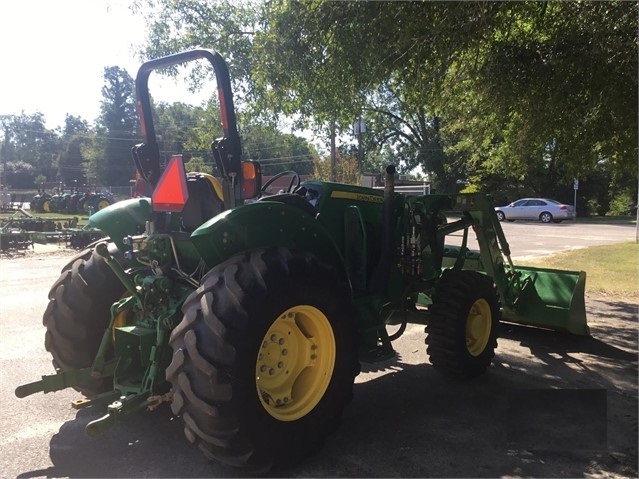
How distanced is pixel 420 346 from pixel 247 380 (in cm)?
368

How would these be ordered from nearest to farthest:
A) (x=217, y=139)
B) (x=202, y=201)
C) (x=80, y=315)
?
(x=217, y=139) < (x=202, y=201) < (x=80, y=315)

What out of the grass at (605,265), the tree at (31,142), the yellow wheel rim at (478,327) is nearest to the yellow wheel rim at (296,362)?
the yellow wheel rim at (478,327)

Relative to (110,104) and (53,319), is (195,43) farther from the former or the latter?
(110,104)

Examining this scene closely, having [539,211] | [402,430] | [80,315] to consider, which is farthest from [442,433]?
[539,211]

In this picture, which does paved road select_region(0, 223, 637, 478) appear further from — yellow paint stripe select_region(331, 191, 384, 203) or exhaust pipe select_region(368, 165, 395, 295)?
yellow paint stripe select_region(331, 191, 384, 203)

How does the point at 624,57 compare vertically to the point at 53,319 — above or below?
above

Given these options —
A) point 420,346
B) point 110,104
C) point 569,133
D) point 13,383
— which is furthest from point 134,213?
point 110,104

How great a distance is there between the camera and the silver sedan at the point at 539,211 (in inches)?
1253

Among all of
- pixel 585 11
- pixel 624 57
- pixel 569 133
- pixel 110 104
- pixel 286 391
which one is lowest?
pixel 286 391

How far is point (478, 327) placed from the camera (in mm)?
5270

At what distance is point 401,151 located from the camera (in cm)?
4681

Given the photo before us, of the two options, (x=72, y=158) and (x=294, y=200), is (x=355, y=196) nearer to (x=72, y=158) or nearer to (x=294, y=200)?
(x=294, y=200)

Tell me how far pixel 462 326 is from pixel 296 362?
80.7 inches

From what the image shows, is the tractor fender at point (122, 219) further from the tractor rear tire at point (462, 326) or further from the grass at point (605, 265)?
→ the grass at point (605, 265)
